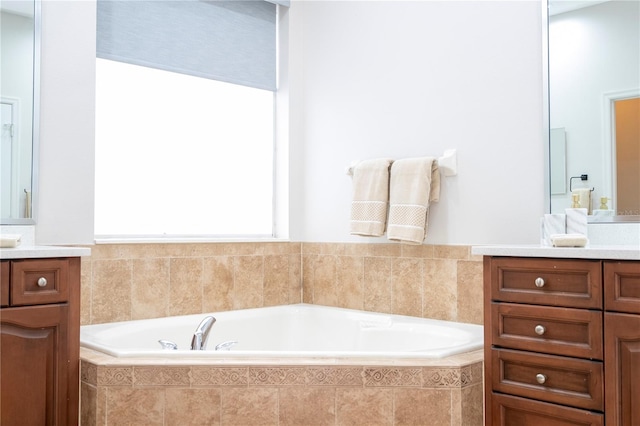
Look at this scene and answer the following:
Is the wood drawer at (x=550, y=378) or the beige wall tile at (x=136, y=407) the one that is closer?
the wood drawer at (x=550, y=378)

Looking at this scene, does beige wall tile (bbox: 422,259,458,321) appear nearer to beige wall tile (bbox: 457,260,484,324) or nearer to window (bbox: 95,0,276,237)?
A: beige wall tile (bbox: 457,260,484,324)

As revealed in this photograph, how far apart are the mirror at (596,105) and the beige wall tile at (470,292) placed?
1.56 feet

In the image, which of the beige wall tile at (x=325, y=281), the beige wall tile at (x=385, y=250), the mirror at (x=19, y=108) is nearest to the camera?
the mirror at (x=19, y=108)

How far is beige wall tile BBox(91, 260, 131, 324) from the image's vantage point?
287 centimetres

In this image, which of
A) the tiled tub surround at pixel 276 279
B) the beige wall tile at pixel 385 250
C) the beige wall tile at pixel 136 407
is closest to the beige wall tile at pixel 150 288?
the tiled tub surround at pixel 276 279

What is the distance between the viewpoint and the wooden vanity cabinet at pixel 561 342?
1.94m

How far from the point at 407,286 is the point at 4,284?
1.87 metres

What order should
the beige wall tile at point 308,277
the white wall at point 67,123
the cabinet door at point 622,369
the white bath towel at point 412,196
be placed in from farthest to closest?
the beige wall tile at point 308,277 < the white bath towel at point 412,196 < the white wall at point 67,123 < the cabinet door at point 622,369

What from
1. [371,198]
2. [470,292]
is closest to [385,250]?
[371,198]

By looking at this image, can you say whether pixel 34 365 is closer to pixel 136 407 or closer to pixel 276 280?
pixel 136 407

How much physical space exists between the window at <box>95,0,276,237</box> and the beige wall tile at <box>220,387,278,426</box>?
4.31 feet

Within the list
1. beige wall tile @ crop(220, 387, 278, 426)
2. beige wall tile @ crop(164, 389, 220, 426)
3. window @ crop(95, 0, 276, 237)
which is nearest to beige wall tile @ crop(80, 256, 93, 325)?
window @ crop(95, 0, 276, 237)

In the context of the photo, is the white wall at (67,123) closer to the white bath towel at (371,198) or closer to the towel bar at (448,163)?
the white bath towel at (371,198)

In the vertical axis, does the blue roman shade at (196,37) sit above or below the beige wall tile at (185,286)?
above
